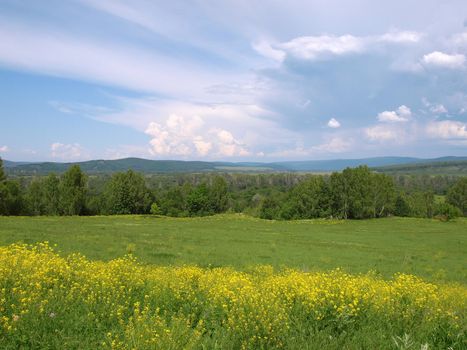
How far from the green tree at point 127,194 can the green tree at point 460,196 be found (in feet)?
311

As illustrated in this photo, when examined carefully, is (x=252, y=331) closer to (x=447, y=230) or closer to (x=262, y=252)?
(x=262, y=252)

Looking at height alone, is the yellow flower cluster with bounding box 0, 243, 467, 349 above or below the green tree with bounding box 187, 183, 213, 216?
above

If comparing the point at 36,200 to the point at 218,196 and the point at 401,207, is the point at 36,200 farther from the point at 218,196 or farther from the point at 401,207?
the point at 401,207

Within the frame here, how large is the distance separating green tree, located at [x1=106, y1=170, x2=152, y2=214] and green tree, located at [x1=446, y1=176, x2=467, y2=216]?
311 ft

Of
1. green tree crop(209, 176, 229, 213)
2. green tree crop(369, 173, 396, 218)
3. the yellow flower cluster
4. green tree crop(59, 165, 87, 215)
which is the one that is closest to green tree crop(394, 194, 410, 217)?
green tree crop(369, 173, 396, 218)

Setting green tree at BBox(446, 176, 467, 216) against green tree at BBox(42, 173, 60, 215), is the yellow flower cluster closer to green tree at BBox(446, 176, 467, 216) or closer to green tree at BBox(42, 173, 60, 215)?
green tree at BBox(42, 173, 60, 215)

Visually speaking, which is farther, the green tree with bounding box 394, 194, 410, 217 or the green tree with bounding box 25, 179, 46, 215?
the green tree with bounding box 394, 194, 410, 217

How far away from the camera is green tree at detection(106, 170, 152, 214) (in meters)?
94.4

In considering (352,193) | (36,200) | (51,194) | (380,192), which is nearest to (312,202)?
(352,193)

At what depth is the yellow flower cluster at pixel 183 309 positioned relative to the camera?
239 inches

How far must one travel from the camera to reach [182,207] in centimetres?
11375

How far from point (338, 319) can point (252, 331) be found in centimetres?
199

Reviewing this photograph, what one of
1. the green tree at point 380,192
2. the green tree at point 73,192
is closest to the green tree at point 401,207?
the green tree at point 380,192

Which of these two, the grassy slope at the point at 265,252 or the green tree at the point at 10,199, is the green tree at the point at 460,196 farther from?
the green tree at the point at 10,199
